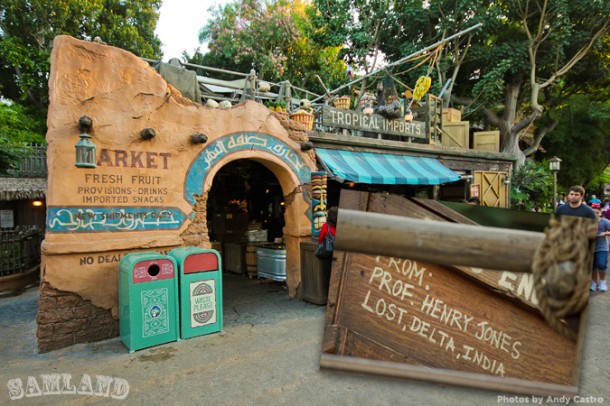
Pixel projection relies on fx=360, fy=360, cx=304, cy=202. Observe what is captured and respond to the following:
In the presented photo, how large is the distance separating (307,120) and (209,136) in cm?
225

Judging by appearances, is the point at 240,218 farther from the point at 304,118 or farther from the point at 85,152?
the point at 85,152

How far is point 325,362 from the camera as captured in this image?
39.3 inches

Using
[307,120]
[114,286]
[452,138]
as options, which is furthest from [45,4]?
[452,138]

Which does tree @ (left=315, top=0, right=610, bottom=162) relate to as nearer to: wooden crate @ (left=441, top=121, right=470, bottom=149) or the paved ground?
wooden crate @ (left=441, top=121, right=470, bottom=149)

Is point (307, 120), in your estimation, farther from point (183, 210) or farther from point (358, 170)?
point (183, 210)

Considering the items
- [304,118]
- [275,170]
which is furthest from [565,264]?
[304,118]

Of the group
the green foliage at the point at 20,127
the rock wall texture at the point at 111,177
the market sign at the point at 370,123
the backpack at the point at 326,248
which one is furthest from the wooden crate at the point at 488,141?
the green foliage at the point at 20,127

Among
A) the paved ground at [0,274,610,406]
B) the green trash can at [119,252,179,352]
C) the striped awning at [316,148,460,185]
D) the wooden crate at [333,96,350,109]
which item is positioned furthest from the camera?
the wooden crate at [333,96,350,109]

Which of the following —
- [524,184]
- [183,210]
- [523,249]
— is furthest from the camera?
[524,184]

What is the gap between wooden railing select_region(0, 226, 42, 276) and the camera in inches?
299

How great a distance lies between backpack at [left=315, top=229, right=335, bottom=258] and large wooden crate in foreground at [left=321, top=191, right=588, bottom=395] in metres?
4.50

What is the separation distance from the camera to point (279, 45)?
20.3 m

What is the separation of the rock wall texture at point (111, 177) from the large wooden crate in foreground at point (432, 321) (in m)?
4.72

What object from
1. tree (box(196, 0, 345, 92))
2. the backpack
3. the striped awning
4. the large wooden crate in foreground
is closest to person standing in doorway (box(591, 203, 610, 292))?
the striped awning
